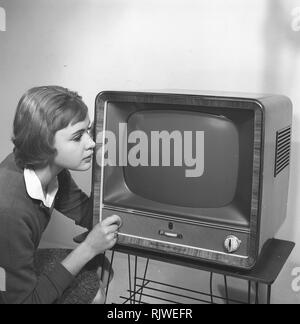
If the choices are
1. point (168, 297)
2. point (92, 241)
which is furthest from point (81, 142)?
point (168, 297)

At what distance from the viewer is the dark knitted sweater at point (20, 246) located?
42.8 inches

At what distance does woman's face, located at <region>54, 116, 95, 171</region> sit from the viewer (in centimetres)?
114

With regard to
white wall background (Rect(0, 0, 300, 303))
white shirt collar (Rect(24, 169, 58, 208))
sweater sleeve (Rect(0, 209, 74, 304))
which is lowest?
sweater sleeve (Rect(0, 209, 74, 304))

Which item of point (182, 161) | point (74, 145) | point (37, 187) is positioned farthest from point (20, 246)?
point (182, 161)

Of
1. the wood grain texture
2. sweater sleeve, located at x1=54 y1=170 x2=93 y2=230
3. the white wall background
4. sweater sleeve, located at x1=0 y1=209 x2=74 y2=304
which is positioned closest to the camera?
the wood grain texture

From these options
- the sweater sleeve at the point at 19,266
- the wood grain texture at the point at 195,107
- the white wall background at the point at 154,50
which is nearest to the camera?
the wood grain texture at the point at 195,107

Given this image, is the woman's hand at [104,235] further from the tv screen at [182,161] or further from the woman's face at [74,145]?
the woman's face at [74,145]

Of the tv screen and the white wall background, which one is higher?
the white wall background

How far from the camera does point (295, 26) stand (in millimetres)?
1437

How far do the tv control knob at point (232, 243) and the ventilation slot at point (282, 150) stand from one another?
0.19 metres

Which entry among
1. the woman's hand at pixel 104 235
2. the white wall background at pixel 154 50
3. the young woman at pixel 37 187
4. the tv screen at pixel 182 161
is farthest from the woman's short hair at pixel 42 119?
the white wall background at pixel 154 50

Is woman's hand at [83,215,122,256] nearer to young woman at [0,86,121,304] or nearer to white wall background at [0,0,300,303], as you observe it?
young woman at [0,86,121,304]

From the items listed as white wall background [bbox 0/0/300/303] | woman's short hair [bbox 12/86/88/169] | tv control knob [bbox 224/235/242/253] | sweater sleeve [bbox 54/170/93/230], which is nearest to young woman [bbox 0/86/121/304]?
woman's short hair [bbox 12/86/88/169]

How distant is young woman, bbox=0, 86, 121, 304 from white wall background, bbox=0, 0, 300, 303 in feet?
1.84
